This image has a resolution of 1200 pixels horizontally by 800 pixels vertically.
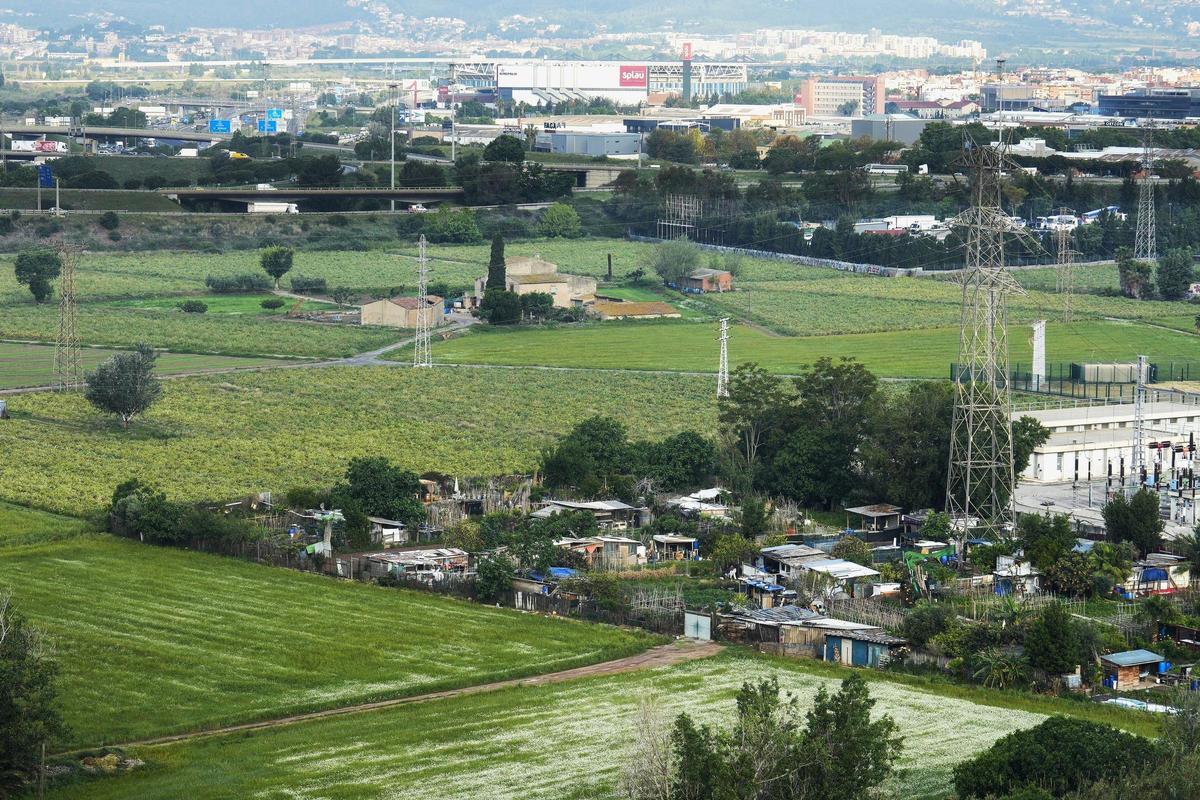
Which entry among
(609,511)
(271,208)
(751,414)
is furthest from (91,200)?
(609,511)

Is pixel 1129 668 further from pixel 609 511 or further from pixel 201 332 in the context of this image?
pixel 201 332

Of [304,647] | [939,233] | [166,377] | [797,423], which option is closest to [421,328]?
[166,377]

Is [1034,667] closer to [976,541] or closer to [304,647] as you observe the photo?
[976,541]

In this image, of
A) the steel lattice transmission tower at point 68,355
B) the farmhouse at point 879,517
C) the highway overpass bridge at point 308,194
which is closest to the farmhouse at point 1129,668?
the farmhouse at point 879,517

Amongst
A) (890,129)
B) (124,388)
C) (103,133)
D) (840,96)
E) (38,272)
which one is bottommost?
(124,388)

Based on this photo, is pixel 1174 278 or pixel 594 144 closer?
pixel 1174 278

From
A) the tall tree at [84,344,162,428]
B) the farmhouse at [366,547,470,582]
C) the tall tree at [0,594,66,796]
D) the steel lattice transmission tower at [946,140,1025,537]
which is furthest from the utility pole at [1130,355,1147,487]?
the tall tree at [0,594,66,796]
